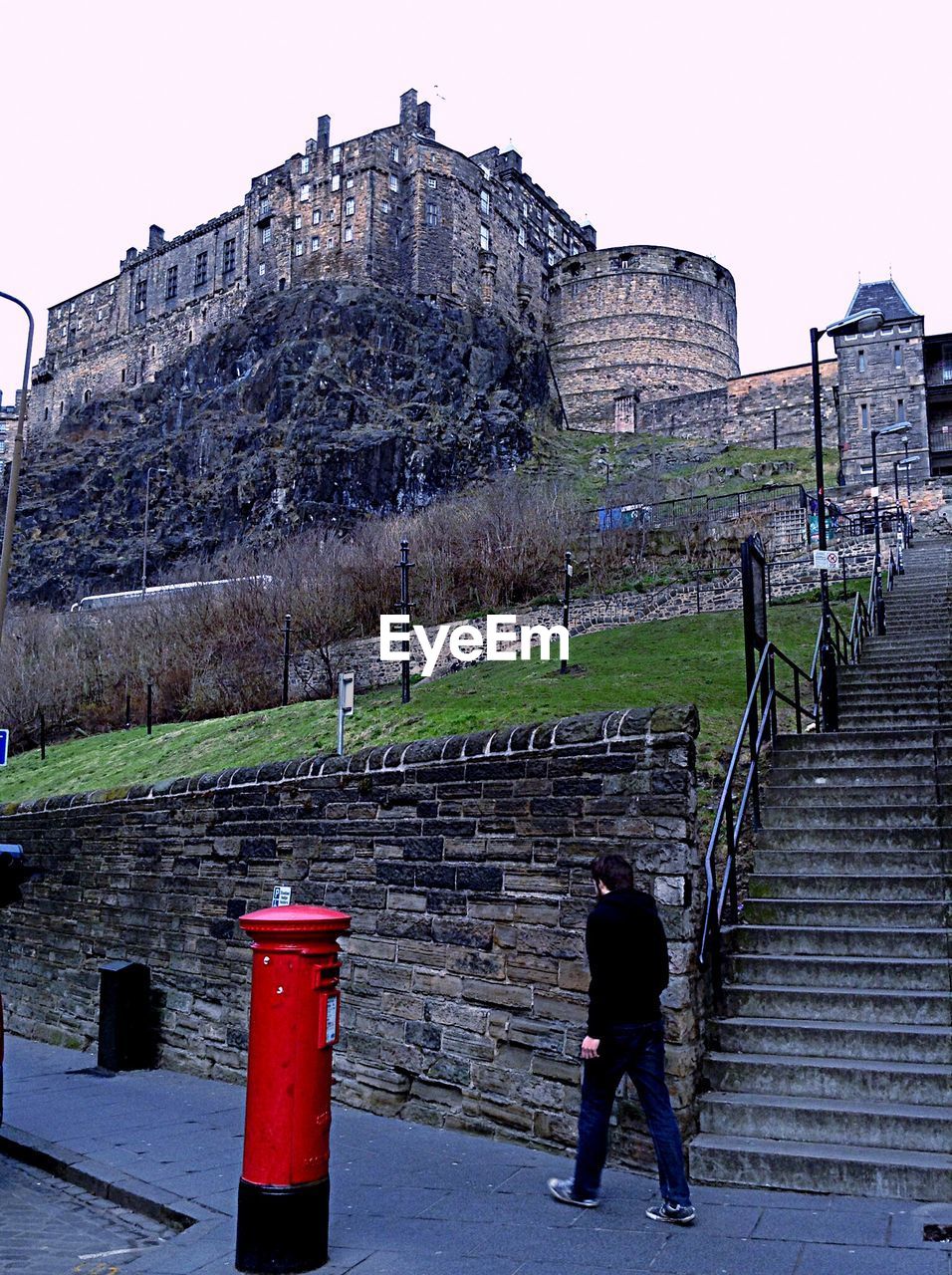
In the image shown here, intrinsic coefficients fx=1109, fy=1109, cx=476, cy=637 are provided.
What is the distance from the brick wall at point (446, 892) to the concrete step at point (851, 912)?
116 cm

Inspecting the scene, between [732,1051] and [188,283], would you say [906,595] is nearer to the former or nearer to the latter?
[732,1051]

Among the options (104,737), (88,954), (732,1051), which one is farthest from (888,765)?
(104,737)

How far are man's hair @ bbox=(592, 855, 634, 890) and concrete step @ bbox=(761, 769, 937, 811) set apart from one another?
3334mm

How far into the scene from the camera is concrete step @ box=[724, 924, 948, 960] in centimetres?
628

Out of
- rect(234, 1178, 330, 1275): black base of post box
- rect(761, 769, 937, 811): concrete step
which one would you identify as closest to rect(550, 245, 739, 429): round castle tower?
rect(761, 769, 937, 811): concrete step

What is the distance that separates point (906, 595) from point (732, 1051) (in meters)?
16.1

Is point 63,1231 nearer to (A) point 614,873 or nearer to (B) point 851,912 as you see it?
(A) point 614,873

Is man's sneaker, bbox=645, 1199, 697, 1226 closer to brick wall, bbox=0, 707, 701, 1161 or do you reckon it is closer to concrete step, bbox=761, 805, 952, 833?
brick wall, bbox=0, 707, 701, 1161

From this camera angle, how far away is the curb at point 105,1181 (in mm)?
5277

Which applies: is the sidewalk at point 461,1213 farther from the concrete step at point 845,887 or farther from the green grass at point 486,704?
the green grass at point 486,704

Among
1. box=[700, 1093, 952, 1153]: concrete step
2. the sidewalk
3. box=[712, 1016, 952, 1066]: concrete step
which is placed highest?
box=[712, 1016, 952, 1066]: concrete step

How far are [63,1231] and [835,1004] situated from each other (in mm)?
4052

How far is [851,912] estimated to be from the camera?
6.66m

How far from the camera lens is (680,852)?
5531 mm
